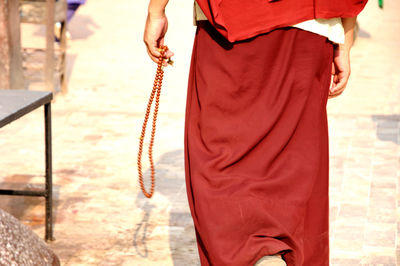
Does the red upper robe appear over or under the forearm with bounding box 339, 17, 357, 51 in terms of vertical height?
over

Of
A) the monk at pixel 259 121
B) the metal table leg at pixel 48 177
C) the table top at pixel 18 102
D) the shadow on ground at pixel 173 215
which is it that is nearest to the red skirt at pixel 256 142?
the monk at pixel 259 121

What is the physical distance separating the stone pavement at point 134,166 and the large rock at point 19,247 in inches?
40.6

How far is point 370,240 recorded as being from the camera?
4.57 meters

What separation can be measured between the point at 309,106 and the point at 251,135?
0.77ft

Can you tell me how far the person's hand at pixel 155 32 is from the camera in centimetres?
309

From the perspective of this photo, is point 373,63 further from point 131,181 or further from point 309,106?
point 309,106

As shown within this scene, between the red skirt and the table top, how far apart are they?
3.73ft

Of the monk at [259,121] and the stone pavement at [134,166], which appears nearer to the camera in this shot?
the monk at [259,121]

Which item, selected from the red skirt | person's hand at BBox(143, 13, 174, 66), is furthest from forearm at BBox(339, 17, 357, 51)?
person's hand at BBox(143, 13, 174, 66)

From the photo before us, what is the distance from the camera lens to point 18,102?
401 centimetres

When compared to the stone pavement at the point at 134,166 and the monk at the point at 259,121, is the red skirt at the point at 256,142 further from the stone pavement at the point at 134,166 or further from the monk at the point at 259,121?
the stone pavement at the point at 134,166

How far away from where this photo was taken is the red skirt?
9.43 ft

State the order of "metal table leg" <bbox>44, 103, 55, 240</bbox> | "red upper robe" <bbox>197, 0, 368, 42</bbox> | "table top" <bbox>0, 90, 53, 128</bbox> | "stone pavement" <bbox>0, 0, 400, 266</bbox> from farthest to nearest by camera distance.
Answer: "stone pavement" <bbox>0, 0, 400, 266</bbox> → "metal table leg" <bbox>44, 103, 55, 240</bbox> → "table top" <bbox>0, 90, 53, 128</bbox> → "red upper robe" <bbox>197, 0, 368, 42</bbox>

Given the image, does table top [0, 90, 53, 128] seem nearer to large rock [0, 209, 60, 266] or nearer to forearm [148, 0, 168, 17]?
large rock [0, 209, 60, 266]
